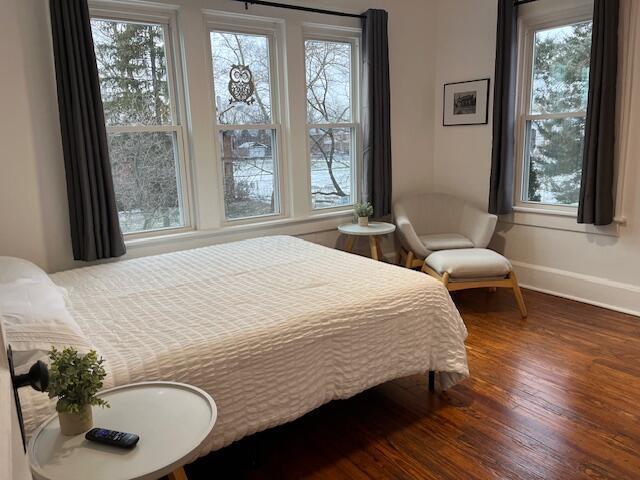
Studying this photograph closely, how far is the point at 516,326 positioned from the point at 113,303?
2.58 meters

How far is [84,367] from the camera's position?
1.27 m

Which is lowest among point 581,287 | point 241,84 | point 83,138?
point 581,287

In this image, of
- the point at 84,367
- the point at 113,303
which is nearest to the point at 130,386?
the point at 84,367

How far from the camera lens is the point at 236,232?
3.67m

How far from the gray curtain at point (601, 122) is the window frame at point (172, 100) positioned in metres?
2.80

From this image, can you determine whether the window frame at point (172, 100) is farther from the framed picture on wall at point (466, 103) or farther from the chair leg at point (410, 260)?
the framed picture on wall at point (466, 103)

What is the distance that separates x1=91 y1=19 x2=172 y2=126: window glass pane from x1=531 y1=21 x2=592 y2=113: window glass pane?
9.37 ft

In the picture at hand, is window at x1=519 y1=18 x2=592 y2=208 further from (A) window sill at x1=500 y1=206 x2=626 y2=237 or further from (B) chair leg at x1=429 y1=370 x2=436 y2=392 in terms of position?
(B) chair leg at x1=429 y1=370 x2=436 y2=392

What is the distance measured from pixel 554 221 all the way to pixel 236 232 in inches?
98.3

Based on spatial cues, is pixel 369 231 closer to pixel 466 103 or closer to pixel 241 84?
pixel 241 84

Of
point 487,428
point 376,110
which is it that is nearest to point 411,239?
point 376,110

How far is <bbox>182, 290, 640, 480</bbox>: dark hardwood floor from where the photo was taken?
1.96m

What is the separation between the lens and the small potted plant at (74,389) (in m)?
1.23

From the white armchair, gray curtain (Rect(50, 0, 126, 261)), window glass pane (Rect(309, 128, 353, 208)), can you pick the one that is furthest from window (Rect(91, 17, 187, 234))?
the white armchair
